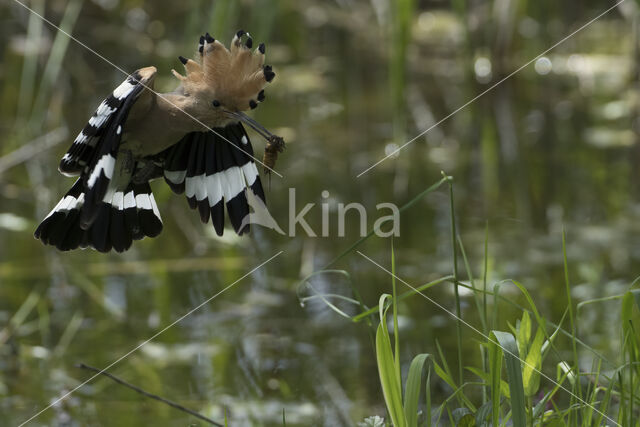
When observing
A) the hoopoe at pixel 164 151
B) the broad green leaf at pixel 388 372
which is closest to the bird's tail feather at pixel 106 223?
the hoopoe at pixel 164 151

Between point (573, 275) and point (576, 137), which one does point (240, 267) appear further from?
point (576, 137)

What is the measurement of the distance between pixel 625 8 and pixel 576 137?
0.88m

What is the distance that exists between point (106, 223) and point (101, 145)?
8cm

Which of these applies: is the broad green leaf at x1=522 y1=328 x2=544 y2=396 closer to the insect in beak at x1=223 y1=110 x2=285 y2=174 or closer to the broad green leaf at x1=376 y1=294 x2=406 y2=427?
the broad green leaf at x1=376 y1=294 x2=406 y2=427

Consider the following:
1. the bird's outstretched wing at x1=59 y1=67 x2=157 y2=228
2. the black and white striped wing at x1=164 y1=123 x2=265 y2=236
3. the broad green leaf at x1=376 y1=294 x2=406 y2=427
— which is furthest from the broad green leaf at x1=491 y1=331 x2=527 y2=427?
the bird's outstretched wing at x1=59 y1=67 x2=157 y2=228

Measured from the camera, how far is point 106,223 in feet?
3.22

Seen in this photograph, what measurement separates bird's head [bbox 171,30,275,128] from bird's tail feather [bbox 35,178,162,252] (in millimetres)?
127

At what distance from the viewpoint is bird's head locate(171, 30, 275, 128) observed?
0.95 metres

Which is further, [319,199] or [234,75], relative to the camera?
[319,199]

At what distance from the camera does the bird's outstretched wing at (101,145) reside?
93cm

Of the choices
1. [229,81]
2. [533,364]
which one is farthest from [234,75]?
[533,364]

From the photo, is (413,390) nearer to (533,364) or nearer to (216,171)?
(533,364)

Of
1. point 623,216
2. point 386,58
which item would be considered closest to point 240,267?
point 623,216

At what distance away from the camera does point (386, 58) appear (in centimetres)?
470
